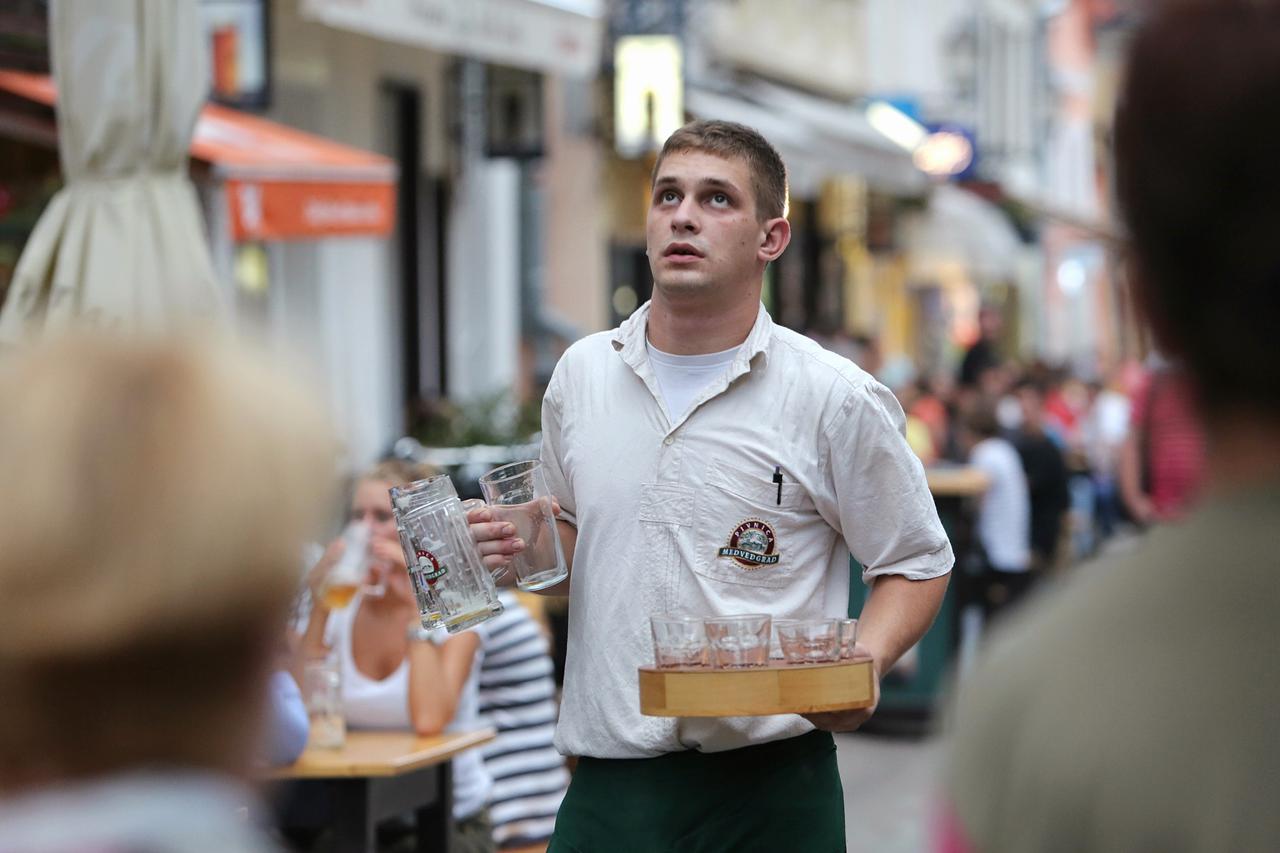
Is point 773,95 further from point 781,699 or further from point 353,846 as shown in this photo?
point 781,699

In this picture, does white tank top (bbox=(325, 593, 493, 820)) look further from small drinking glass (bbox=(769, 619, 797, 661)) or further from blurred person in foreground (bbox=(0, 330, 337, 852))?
blurred person in foreground (bbox=(0, 330, 337, 852))

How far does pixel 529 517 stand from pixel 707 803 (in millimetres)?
568

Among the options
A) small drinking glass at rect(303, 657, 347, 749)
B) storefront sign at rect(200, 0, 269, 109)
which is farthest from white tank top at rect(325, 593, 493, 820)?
storefront sign at rect(200, 0, 269, 109)

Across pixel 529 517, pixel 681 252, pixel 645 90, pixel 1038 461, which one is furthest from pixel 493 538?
pixel 645 90

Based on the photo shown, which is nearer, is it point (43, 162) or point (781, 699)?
point (781, 699)

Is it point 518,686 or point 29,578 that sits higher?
point 29,578

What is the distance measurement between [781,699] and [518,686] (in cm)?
261

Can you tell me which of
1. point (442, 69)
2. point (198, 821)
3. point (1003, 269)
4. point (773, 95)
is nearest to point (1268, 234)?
point (198, 821)

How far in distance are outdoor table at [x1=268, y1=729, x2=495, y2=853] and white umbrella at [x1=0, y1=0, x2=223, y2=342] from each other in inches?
57.0

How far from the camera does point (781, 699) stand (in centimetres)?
321

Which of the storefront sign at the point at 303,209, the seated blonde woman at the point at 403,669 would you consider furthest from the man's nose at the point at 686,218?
the storefront sign at the point at 303,209

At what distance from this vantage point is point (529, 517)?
3516 mm

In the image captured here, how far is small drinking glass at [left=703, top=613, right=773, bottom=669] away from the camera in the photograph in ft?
10.7

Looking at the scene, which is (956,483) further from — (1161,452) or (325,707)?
(325,707)
